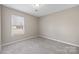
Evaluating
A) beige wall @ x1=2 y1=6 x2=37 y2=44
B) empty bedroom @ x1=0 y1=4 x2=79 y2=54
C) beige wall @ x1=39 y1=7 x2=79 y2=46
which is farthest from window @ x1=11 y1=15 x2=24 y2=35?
beige wall @ x1=39 y1=7 x2=79 y2=46

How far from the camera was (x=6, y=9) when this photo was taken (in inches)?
123

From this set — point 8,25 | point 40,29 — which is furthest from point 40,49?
point 40,29

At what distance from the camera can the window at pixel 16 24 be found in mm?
3499

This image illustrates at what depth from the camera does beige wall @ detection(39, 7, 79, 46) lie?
10.3ft

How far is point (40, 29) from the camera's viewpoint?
548 cm

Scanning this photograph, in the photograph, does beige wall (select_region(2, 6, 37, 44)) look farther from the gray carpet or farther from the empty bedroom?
the gray carpet

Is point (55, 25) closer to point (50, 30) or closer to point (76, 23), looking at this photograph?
point (50, 30)

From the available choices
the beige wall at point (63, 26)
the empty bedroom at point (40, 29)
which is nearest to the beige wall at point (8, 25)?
the empty bedroom at point (40, 29)

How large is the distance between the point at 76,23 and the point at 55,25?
1.41 meters

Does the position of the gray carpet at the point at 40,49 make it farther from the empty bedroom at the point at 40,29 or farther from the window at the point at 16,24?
the window at the point at 16,24

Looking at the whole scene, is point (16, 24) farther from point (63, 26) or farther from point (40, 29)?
point (63, 26)

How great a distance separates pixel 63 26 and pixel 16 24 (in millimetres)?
2754

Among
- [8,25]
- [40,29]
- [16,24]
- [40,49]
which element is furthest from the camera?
[40,29]
